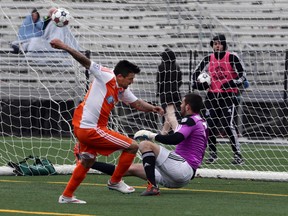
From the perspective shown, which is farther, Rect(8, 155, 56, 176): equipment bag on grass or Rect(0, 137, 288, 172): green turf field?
Rect(0, 137, 288, 172): green turf field

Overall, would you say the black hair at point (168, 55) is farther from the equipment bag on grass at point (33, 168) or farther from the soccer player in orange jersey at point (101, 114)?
the soccer player in orange jersey at point (101, 114)

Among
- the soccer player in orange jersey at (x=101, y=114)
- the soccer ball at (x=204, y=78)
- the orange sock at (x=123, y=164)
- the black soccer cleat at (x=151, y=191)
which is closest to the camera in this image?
the soccer player in orange jersey at (x=101, y=114)

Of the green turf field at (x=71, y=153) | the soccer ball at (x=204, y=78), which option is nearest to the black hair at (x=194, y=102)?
the green turf field at (x=71, y=153)

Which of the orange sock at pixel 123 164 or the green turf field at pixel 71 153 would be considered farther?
the green turf field at pixel 71 153

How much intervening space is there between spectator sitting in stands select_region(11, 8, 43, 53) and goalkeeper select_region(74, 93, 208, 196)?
227 inches

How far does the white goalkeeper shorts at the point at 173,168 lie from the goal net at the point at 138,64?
3.07 m

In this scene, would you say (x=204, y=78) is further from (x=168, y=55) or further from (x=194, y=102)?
(x=194, y=102)

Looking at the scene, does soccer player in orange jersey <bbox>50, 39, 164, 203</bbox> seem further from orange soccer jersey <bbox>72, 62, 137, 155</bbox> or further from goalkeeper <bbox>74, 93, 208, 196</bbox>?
goalkeeper <bbox>74, 93, 208, 196</bbox>

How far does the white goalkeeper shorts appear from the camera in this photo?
11.0 m

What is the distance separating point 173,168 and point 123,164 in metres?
0.69

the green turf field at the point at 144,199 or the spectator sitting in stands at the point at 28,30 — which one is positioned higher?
the spectator sitting in stands at the point at 28,30

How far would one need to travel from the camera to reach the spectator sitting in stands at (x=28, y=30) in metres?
16.5

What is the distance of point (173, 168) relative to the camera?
11000 mm

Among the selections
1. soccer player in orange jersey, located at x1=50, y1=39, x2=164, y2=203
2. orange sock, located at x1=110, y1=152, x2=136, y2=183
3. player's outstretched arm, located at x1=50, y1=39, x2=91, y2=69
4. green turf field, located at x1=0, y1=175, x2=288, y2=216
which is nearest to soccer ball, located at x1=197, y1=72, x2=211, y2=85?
green turf field, located at x1=0, y1=175, x2=288, y2=216
